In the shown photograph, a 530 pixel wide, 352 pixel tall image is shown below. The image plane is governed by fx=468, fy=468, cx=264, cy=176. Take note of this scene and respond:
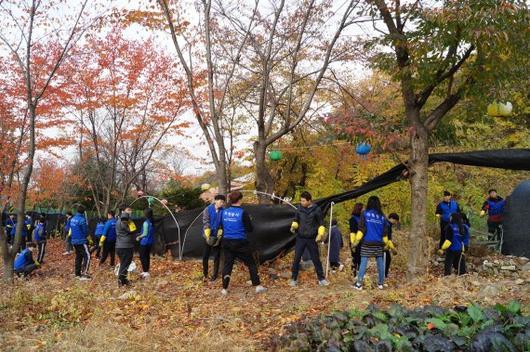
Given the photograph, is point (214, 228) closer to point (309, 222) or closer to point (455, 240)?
point (309, 222)

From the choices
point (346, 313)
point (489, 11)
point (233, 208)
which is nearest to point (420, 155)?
point (489, 11)

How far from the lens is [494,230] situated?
12.6 metres

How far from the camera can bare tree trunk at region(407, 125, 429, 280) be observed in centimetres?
790

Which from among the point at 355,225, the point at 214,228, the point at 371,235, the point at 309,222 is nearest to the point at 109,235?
the point at 214,228

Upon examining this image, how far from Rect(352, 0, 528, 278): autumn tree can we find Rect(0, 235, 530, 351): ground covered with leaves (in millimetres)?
1790

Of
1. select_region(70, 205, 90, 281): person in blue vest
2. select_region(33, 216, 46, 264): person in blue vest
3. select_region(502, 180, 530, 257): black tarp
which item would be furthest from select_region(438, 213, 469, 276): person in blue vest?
select_region(33, 216, 46, 264): person in blue vest

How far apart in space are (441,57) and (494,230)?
24.0ft

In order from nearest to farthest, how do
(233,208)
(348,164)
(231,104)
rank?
(233,208)
(231,104)
(348,164)

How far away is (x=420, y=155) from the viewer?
7906 mm

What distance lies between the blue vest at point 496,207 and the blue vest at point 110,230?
32.1 feet

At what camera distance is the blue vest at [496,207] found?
12406mm

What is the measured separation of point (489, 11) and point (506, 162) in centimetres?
309

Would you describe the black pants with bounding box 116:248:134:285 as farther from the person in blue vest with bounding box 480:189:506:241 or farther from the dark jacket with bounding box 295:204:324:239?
the person in blue vest with bounding box 480:189:506:241

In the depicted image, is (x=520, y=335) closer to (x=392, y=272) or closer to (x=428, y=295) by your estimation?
(x=428, y=295)
